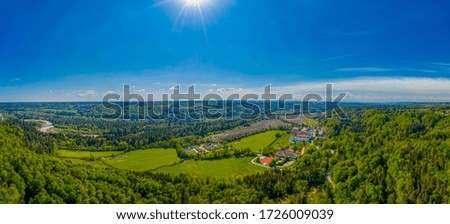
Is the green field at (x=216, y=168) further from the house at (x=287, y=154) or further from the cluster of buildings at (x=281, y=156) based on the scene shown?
the house at (x=287, y=154)

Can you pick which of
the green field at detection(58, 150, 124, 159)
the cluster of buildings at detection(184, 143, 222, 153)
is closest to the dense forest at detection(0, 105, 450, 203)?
the green field at detection(58, 150, 124, 159)

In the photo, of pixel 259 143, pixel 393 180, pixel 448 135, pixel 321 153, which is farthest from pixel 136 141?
pixel 448 135

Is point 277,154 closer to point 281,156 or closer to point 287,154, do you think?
point 281,156

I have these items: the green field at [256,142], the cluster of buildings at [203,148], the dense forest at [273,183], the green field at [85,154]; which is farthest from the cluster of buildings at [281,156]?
the green field at [85,154]

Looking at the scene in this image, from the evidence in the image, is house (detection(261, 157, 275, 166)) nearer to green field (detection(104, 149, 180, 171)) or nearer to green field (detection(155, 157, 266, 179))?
green field (detection(155, 157, 266, 179))

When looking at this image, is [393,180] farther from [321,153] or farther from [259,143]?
[259,143]
